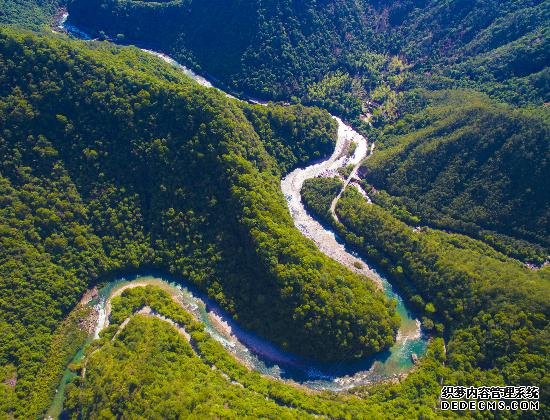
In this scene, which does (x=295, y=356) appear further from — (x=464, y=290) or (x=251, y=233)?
(x=464, y=290)

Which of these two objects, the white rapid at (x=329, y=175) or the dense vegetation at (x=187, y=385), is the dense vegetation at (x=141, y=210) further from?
the dense vegetation at (x=187, y=385)

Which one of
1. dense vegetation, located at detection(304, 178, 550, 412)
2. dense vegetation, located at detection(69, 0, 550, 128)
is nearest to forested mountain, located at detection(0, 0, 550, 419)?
dense vegetation, located at detection(304, 178, 550, 412)

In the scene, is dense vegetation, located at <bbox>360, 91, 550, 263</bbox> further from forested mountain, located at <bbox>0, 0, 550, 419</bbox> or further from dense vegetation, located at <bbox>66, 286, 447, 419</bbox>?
dense vegetation, located at <bbox>66, 286, 447, 419</bbox>

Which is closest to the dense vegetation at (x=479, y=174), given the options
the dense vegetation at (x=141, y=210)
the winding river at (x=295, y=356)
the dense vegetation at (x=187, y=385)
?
the winding river at (x=295, y=356)

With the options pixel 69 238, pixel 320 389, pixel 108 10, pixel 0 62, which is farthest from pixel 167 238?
pixel 108 10

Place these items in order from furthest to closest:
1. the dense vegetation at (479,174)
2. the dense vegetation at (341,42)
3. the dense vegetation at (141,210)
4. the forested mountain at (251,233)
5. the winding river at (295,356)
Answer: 1. the dense vegetation at (341,42)
2. the dense vegetation at (479,174)
3. the dense vegetation at (141,210)
4. the winding river at (295,356)
5. the forested mountain at (251,233)

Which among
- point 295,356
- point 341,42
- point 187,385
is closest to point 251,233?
point 295,356
